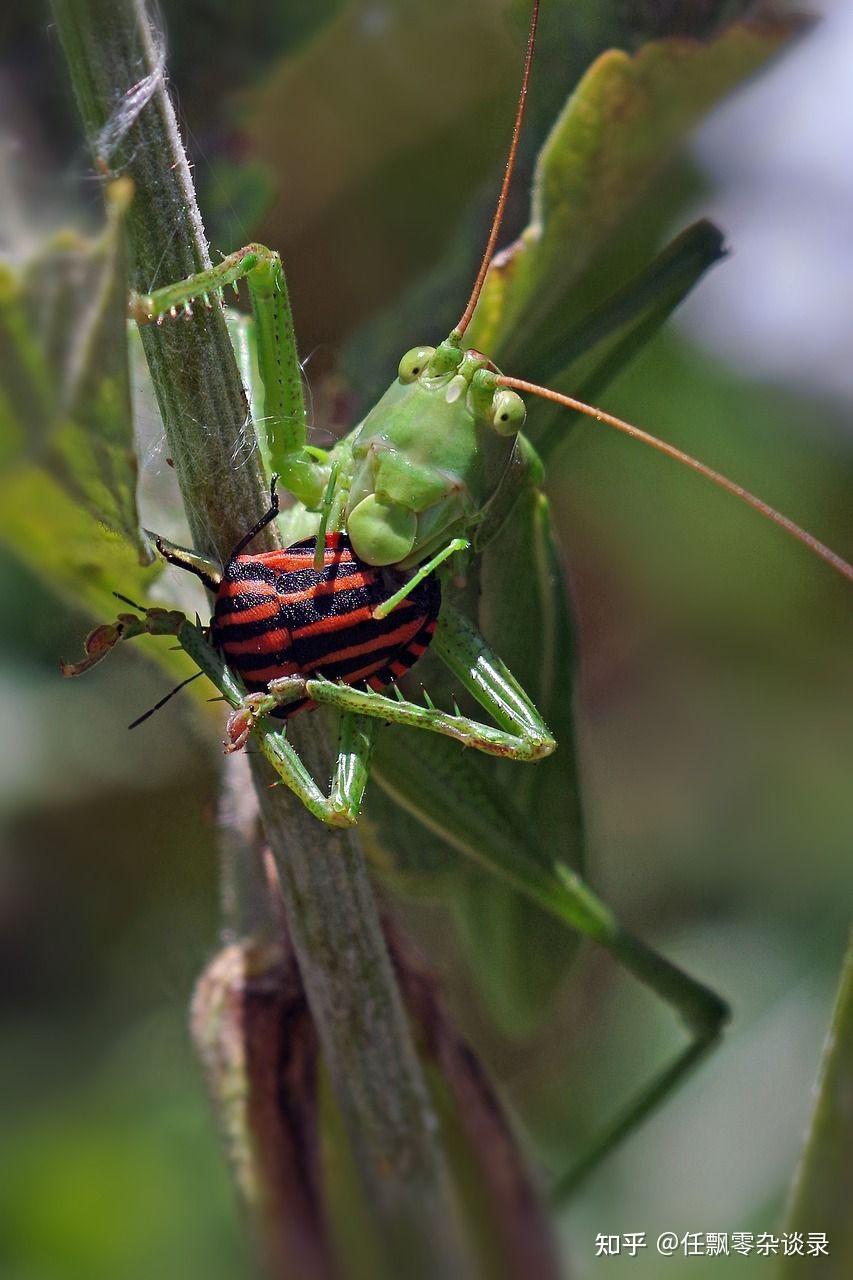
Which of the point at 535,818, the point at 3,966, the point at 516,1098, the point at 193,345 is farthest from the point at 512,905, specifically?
the point at 193,345

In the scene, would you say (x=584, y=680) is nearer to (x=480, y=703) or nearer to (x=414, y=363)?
(x=480, y=703)

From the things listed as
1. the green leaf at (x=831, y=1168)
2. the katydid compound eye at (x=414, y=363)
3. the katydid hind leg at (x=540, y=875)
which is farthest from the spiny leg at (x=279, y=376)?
the green leaf at (x=831, y=1168)

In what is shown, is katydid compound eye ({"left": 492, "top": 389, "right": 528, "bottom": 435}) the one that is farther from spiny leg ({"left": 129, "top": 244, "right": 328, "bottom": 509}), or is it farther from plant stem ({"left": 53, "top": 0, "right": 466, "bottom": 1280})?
plant stem ({"left": 53, "top": 0, "right": 466, "bottom": 1280})

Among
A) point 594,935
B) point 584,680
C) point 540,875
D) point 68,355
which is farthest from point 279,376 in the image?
point 584,680

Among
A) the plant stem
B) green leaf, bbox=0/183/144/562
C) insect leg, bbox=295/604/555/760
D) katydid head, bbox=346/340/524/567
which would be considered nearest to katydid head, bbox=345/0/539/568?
katydid head, bbox=346/340/524/567

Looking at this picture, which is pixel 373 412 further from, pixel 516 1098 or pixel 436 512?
pixel 516 1098

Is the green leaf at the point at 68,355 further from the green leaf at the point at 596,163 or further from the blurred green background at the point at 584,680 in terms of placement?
the green leaf at the point at 596,163
